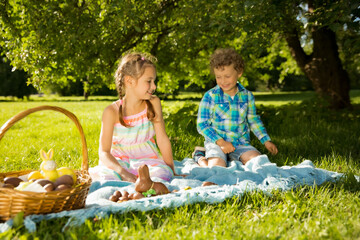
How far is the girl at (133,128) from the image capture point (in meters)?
2.88

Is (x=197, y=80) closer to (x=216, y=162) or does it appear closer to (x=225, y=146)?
(x=225, y=146)

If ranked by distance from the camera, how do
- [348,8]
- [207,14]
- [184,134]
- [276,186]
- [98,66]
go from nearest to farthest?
[276,186]
[348,8]
[207,14]
[184,134]
[98,66]

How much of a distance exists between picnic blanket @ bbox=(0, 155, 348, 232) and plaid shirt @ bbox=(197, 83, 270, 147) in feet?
Result: 1.41

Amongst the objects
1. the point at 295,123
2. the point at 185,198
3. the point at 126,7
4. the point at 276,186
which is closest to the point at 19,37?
the point at 126,7

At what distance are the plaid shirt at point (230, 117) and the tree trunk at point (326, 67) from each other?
3.47 meters

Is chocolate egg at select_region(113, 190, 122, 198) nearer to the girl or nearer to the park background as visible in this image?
the park background

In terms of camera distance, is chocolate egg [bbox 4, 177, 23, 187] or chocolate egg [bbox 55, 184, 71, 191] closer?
chocolate egg [bbox 55, 184, 71, 191]

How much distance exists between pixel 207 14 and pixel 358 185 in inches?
106

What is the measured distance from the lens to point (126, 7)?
12.4ft

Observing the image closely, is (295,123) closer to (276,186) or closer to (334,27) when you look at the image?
(334,27)

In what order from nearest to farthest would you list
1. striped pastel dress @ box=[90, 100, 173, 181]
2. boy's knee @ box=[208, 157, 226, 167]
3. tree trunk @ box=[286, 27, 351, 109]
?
striped pastel dress @ box=[90, 100, 173, 181], boy's knee @ box=[208, 157, 226, 167], tree trunk @ box=[286, 27, 351, 109]

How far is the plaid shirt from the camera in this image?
3.60 metres

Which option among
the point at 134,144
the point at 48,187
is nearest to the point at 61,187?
the point at 48,187

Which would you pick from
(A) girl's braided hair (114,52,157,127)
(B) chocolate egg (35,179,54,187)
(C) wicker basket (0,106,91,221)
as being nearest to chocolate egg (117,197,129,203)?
(C) wicker basket (0,106,91,221)
